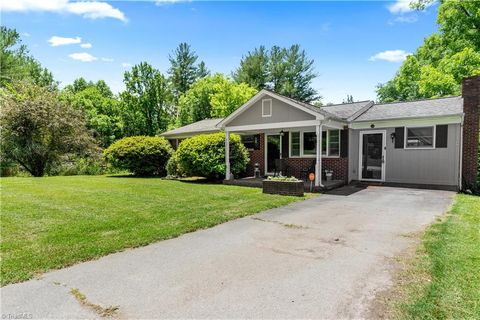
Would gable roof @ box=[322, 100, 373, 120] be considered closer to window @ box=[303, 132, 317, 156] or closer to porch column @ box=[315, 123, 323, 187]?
window @ box=[303, 132, 317, 156]

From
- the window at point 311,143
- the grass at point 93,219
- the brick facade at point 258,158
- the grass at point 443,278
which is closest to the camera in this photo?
the grass at point 443,278

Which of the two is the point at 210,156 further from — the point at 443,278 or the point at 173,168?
the point at 443,278

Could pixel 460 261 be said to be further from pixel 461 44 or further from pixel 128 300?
pixel 461 44

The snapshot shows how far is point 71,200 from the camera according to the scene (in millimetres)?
8320

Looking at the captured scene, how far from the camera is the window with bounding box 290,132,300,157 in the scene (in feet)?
44.5

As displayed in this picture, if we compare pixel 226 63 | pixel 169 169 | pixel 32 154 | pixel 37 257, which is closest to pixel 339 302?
pixel 37 257

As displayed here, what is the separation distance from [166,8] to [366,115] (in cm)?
927

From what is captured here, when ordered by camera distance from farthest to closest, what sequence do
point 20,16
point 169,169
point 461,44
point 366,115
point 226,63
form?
point 226,63
point 461,44
point 169,169
point 366,115
point 20,16

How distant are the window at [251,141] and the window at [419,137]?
22.4 ft

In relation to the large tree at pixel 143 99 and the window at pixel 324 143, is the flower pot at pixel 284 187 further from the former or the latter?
the large tree at pixel 143 99

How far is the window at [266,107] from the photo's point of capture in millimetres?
12391

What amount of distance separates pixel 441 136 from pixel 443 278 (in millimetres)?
9286

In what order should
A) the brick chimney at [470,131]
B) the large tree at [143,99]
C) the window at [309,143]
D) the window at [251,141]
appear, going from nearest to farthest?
the brick chimney at [470,131] → the window at [309,143] → the window at [251,141] → the large tree at [143,99]

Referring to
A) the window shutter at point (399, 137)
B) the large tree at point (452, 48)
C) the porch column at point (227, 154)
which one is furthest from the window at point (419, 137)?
the large tree at point (452, 48)
